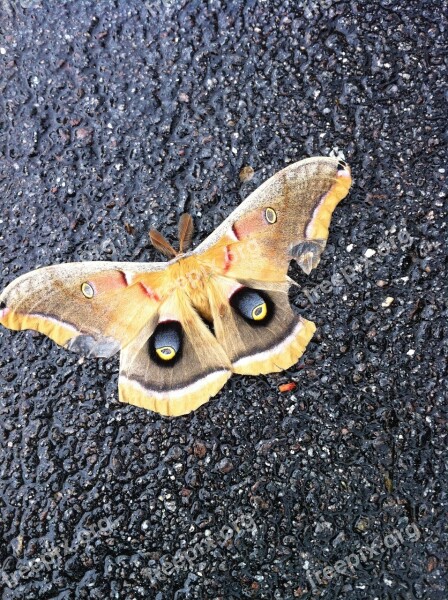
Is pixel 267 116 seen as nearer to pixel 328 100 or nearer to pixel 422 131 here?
pixel 328 100

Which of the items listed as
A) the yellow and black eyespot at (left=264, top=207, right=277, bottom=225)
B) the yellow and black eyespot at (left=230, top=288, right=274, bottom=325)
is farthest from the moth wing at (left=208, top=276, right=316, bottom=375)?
the yellow and black eyespot at (left=264, top=207, right=277, bottom=225)

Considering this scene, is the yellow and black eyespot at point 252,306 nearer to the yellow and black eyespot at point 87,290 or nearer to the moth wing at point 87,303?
the moth wing at point 87,303

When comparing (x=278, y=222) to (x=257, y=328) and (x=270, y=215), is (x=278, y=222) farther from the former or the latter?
(x=257, y=328)

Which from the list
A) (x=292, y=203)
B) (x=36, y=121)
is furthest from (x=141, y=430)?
(x=36, y=121)

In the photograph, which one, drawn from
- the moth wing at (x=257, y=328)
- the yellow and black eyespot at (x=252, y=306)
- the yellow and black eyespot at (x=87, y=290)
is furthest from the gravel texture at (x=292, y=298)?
the yellow and black eyespot at (x=87, y=290)

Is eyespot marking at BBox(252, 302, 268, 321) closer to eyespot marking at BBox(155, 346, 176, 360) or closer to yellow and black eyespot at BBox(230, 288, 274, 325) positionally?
yellow and black eyespot at BBox(230, 288, 274, 325)
